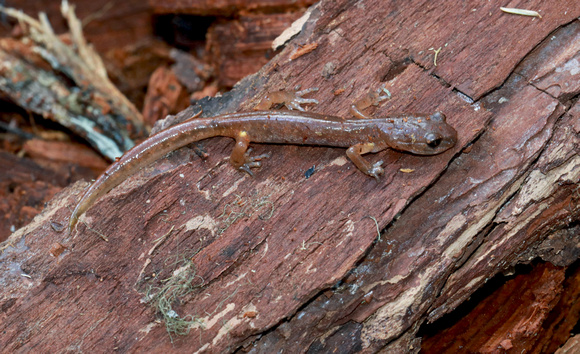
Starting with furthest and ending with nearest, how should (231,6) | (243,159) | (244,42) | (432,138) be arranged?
(244,42), (231,6), (243,159), (432,138)

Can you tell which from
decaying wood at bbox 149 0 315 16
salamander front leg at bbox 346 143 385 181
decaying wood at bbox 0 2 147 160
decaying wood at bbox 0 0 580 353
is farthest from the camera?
decaying wood at bbox 0 2 147 160

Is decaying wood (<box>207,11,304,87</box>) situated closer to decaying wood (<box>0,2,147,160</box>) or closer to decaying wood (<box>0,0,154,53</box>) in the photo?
decaying wood (<box>0,2,147,160</box>)

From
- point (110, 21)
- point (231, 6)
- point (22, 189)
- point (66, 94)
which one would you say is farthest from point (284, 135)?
point (110, 21)

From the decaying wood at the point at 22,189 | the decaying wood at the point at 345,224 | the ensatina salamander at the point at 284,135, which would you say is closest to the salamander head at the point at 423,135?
the ensatina salamander at the point at 284,135

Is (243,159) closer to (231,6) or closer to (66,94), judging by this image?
(231,6)

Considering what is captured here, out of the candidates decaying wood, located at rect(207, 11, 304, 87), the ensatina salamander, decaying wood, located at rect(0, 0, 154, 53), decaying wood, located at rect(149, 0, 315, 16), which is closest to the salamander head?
the ensatina salamander

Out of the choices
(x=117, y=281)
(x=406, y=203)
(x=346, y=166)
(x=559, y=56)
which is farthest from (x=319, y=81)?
(x=117, y=281)

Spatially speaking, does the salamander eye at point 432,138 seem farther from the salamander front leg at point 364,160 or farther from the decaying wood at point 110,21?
the decaying wood at point 110,21
